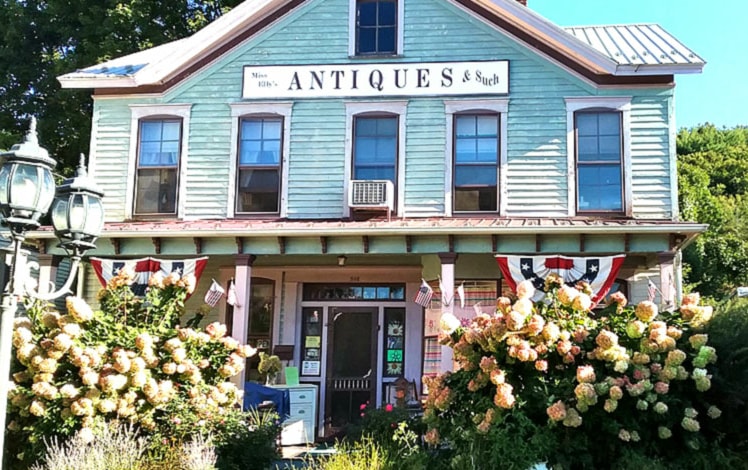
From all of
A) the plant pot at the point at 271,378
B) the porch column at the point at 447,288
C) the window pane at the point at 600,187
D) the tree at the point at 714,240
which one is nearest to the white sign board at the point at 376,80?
the window pane at the point at 600,187

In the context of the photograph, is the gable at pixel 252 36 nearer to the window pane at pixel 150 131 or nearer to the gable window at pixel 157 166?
the window pane at pixel 150 131

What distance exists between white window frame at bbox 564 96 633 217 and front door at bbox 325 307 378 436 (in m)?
3.78

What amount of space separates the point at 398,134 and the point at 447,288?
2.77m

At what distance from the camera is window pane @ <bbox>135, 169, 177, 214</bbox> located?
1181 cm

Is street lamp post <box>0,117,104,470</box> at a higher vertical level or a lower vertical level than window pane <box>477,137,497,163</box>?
lower

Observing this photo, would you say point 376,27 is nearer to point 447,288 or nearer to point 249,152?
point 249,152

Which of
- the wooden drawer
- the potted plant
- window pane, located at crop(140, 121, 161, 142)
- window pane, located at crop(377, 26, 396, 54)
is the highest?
window pane, located at crop(377, 26, 396, 54)

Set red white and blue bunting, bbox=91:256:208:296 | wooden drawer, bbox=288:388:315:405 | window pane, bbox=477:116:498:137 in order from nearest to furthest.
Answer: red white and blue bunting, bbox=91:256:208:296, wooden drawer, bbox=288:388:315:405, window pane, bbox=477:116:498:137

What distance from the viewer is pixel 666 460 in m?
6.43

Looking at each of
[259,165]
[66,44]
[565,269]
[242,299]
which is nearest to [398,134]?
[259,165]

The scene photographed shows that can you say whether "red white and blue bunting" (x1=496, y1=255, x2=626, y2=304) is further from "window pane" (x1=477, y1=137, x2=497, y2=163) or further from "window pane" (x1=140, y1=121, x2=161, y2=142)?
"window pane" (x1=140, y1=121, x2=161, y2=142)

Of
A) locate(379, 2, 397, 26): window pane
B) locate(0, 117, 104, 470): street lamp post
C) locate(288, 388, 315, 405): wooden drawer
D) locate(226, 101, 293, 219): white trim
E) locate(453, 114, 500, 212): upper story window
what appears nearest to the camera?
locate(0, 117, 104, 470): street lamp post

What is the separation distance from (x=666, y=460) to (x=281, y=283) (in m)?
7.34

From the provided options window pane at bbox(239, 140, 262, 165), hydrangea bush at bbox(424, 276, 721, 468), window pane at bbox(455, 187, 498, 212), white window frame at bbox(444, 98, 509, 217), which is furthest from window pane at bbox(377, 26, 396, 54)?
hydrangea bush at bbox(424, 276, 721, 468)
